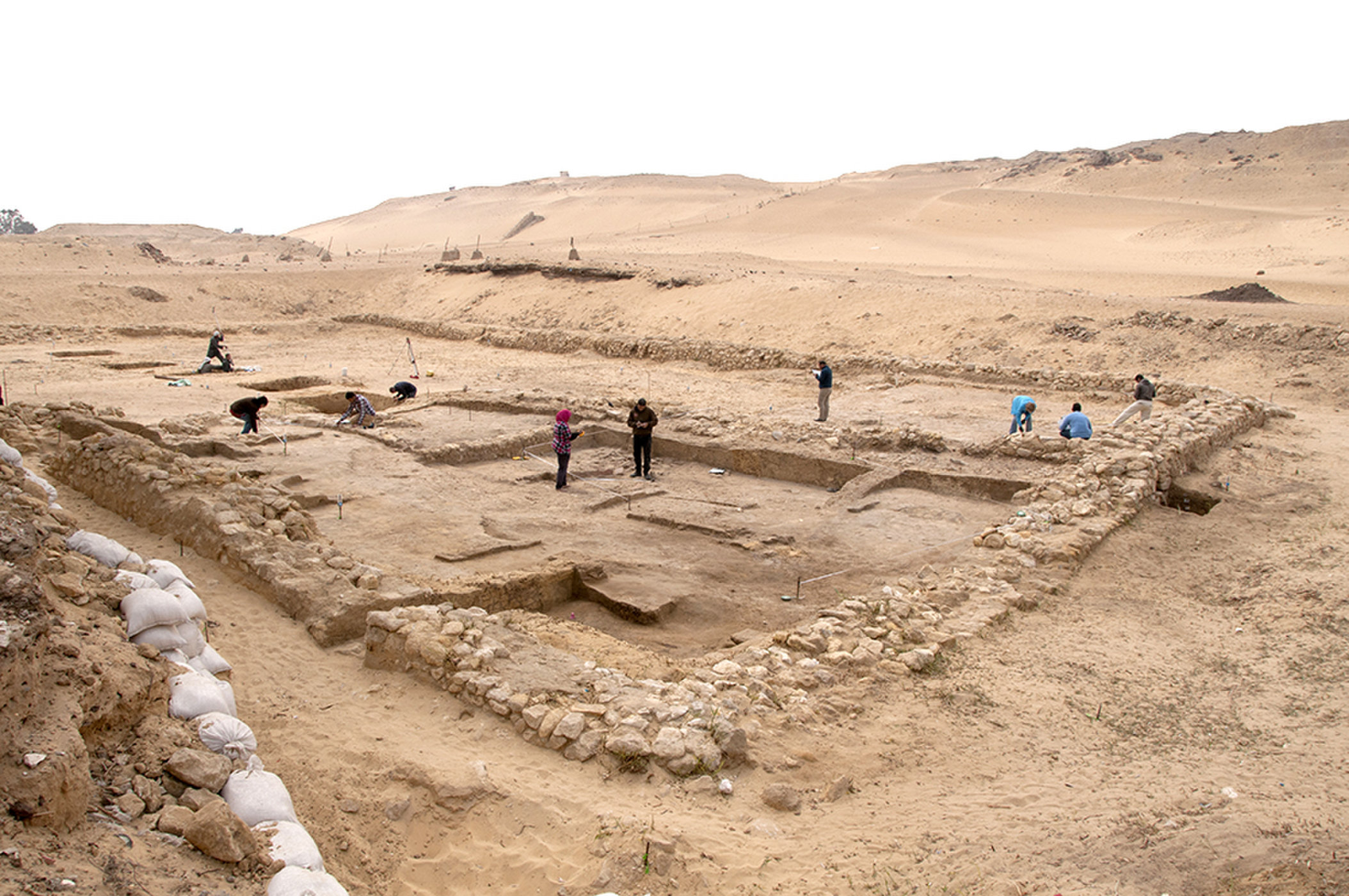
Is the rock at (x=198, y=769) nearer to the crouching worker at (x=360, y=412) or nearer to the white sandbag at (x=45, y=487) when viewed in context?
the white sandbag at (x=45, y=487)

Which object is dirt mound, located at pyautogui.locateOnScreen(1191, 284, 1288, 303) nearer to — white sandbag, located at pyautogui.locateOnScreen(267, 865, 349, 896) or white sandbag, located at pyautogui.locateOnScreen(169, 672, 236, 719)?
white sandbag, located at pyautogui.locateOnScreen(169, 672, 236, 719)

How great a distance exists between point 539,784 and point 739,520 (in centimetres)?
589

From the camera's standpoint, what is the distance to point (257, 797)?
346 cm

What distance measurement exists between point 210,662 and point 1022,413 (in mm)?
10922

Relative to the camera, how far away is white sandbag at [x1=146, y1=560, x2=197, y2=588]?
5.05 meters

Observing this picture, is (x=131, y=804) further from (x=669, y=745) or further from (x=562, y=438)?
(x=562, y=438)

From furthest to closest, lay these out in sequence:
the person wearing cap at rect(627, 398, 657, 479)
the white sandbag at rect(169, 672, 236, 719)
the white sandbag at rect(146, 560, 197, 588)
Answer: the person wearing cap at rect(627, 398, 657, 479) < the white sandbag at rect(146, 560, 197, 588) < the white sandbag at rect(169, 672, 236, 719)

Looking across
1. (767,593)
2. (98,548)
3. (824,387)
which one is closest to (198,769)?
(98,548)

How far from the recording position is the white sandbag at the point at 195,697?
12.6 feet

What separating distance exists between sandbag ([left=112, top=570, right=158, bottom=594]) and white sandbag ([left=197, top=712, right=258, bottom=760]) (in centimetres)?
119

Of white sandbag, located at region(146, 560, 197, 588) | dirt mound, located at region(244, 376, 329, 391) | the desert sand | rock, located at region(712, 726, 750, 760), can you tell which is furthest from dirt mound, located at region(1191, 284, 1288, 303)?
white sandbag, located at region(146, 560, 197, 588)

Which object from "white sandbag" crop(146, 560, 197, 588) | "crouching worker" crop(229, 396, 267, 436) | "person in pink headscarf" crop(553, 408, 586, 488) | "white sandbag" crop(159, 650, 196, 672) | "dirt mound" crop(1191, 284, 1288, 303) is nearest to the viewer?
"white sandbag" crop(159, 650, 196, 672)

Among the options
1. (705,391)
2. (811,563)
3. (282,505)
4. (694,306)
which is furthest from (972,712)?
(694,306)

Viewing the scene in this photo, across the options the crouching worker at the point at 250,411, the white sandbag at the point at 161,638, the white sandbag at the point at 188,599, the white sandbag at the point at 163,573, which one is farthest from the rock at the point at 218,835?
the crouching worker at the point at 250,411
